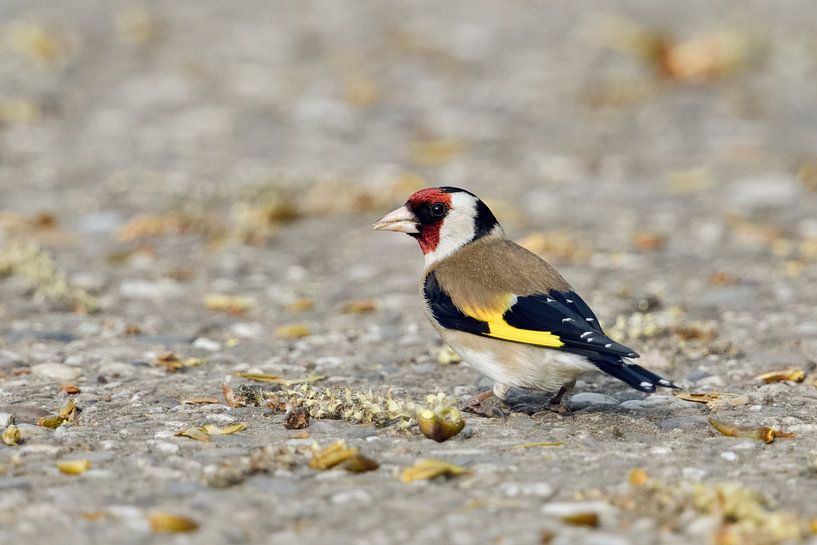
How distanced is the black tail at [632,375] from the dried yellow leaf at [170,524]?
1852 millimetres

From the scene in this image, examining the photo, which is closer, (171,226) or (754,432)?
(754,432)

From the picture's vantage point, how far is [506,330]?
5109 mm

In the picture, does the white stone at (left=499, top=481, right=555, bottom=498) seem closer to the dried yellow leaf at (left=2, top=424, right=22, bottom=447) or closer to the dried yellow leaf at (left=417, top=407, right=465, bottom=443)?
the dried yellow leaf at (left=417, top=407, right=465, bottom=443)

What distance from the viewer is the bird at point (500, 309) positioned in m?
4.95

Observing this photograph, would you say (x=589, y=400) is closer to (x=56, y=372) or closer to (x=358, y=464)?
(x=358, y=464)

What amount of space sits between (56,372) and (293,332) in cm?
144

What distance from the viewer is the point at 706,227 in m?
9.03

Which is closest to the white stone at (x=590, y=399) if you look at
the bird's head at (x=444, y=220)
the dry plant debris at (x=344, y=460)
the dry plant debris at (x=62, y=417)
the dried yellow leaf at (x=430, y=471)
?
the bird's head at (x=444, y=220)

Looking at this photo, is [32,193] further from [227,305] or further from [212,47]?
[212,47]

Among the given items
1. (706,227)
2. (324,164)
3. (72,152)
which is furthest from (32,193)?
(706,227)

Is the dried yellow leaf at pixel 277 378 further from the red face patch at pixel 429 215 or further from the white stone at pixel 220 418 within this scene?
the red face patch at pixel 429 215

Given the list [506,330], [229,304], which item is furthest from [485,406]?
[229,304]

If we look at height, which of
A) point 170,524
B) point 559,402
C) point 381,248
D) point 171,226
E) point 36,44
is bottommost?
point 170,524

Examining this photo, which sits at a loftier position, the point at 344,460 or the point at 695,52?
the point at 695,52
